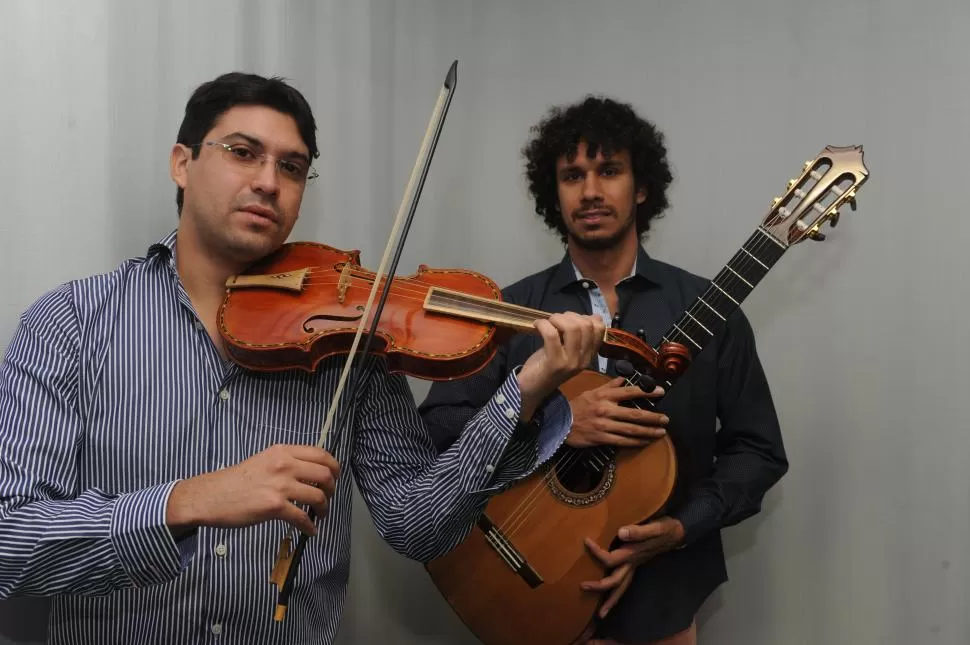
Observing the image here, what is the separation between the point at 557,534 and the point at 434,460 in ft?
1.24

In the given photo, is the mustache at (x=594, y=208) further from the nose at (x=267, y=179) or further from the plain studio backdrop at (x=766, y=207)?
the nose at (x=267, y=179)

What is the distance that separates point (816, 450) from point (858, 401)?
17 cm

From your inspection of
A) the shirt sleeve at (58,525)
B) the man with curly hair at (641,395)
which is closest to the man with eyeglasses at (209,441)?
the shirt sleeve at (58,525)

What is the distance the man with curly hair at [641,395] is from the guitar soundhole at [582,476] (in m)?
0.05

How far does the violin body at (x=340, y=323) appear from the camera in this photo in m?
1.39

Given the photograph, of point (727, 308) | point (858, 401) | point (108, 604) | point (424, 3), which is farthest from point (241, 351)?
point (858, 401)

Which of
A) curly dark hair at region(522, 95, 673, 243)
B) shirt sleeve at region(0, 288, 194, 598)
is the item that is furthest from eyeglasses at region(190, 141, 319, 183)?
curly dark hair at region(522, 95, 673, 243)

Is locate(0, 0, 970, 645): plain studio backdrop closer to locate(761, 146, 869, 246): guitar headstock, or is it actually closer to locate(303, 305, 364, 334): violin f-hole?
locate(761, 146, 869, 246): guitar headstock

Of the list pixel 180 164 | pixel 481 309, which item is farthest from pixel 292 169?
pixel 481 309

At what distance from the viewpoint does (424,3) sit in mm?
2547

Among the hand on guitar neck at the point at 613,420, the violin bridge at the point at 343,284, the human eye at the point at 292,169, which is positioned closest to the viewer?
the violin bridge at the point at 343,284

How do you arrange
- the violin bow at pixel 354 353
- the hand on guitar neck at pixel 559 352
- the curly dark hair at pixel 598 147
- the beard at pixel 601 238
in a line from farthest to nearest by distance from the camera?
the curly dark hair at pixel 598 147 < the beard at pixel 601 238 < the hand on guitar neck at pixel 559 352 < the violin bow at pixel 354 353

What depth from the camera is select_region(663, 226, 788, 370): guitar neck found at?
182cm

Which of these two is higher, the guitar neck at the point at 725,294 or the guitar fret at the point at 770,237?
the guitar fret at the point at 770,237
